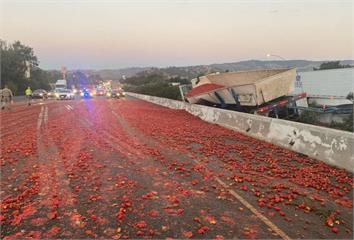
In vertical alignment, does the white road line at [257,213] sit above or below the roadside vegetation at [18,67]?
below

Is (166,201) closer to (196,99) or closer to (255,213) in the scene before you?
(255,213)

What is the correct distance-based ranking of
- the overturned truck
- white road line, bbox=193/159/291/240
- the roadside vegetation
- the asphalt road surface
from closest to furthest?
white road line, bbox=193/159/291/240, the asphalt road surface, the overturned truck, the roadside vegetation

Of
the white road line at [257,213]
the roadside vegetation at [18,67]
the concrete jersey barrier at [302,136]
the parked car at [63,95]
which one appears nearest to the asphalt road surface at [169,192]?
the white road line at [257,213]

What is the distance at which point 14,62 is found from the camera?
307 ft

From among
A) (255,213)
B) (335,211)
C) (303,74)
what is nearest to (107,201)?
(255,213)

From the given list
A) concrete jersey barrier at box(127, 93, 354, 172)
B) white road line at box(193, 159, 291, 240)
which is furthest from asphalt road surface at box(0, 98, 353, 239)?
concrete jersey barrier at box(127, 93, 354, 172)

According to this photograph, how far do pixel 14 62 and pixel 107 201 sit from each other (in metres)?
96.7

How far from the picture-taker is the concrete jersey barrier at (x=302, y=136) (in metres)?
9.02

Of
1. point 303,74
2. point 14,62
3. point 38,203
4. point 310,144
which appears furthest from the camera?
point 14,62

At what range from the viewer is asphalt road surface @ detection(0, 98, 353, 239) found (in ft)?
18.2

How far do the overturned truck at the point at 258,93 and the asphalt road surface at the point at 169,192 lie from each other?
992 cm

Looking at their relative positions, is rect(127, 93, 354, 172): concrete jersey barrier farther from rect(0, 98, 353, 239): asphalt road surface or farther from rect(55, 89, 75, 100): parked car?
rect(55, 89, 75, 100): parked car

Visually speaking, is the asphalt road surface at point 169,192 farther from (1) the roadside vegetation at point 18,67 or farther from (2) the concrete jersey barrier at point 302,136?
(1) the roadside vegetation at point 18,67

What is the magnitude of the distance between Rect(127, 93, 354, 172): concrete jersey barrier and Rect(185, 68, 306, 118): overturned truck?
5200 millimetres
